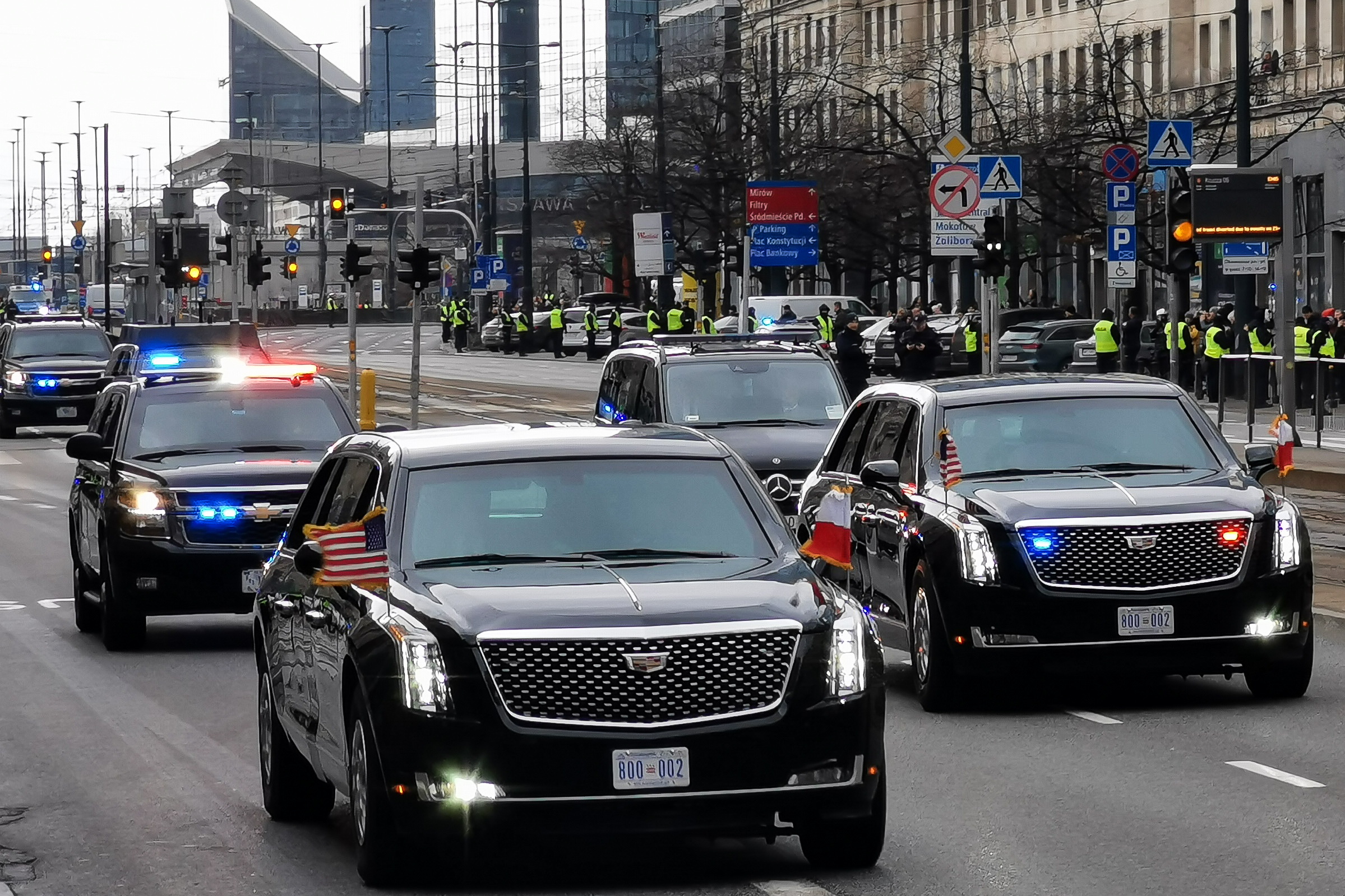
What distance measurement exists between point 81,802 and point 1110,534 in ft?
15.0

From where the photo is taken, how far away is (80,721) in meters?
11.9

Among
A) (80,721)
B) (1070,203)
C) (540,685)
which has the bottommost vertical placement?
(80,721)

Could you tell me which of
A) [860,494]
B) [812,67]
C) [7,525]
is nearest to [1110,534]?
[860,494]

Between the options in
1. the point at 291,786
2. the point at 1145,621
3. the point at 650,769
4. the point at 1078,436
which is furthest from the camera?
the point at 1078,436

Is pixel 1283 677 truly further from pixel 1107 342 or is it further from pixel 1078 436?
pixel 1107 342

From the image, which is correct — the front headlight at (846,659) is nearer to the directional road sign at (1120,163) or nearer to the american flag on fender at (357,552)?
the american flag on fender at (357,552)

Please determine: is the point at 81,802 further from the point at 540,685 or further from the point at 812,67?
the point at 812,67

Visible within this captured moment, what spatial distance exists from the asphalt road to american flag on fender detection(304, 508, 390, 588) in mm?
914

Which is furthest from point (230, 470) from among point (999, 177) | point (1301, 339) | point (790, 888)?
point (1301, 339)

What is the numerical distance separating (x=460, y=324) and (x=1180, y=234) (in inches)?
2263

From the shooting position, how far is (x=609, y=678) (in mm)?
7277

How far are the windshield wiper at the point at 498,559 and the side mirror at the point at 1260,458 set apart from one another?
495cm

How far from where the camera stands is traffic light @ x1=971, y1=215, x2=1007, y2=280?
2978cm

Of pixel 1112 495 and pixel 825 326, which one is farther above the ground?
pixel 825 326
